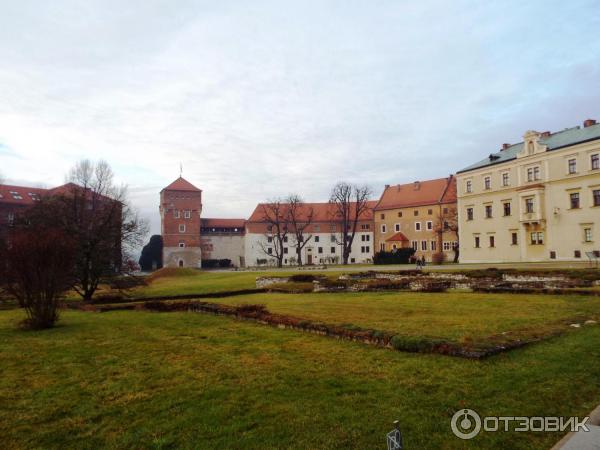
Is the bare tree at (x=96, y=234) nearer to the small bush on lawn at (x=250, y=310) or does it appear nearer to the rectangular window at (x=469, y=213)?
the small bush on lawn at (x=250, y=310)

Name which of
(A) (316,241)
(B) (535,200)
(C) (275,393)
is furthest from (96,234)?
(A) (316,241)

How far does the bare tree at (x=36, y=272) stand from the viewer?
10.8 metres

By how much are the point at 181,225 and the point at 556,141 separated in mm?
59795

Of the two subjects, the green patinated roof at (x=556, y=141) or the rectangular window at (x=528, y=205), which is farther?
the rectangular window at (x=528, y=205)

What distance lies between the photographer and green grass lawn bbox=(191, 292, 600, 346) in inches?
328

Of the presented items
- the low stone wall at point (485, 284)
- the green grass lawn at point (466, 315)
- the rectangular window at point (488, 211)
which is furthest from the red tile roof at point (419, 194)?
the green grass lawn at point (466, 315)

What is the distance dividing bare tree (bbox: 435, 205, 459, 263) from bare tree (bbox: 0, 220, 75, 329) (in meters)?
51.7

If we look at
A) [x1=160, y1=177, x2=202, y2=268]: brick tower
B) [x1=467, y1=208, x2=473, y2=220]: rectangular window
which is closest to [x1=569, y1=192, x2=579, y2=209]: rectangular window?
[x1=467, y1=208, x2=473, y2=220]: rectangular window

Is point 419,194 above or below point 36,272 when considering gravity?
above

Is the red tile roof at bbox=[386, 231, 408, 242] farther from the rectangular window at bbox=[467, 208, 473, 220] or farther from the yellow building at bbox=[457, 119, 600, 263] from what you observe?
the rectangular window at bbox=[467, 208, 473, 220]

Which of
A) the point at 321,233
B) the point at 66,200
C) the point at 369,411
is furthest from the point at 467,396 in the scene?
the point at 321,233

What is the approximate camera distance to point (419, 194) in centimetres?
6625

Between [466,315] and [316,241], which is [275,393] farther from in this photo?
[316,241]

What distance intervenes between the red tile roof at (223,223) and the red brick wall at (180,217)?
598 centimetres
